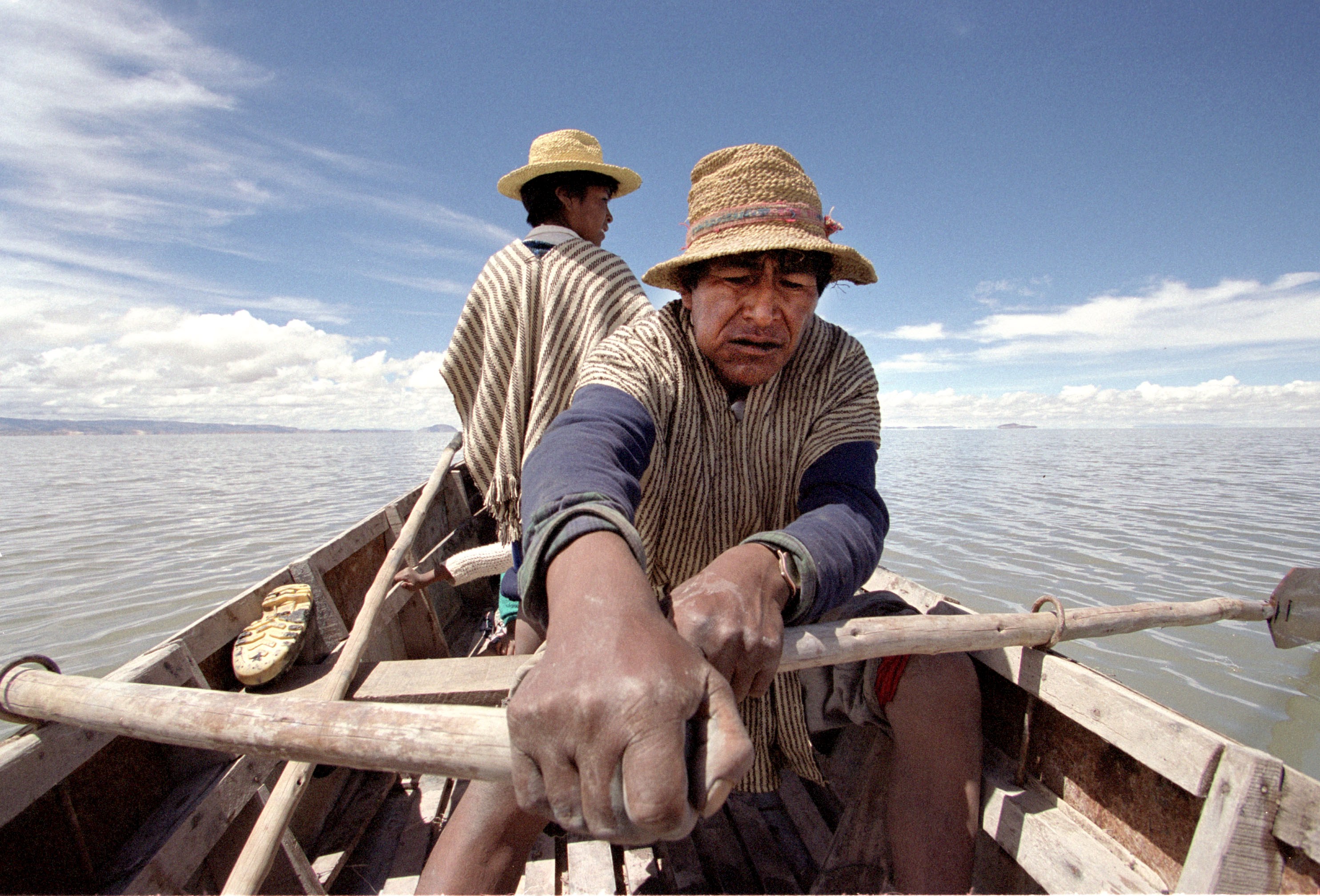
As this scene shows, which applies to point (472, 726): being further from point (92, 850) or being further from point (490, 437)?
point (490, 437)

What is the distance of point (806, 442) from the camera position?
1.62 metres

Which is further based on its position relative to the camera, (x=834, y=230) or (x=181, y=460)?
(x=181, y=460)

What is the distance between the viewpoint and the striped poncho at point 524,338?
209 centimetres

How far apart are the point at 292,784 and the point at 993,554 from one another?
398 inches

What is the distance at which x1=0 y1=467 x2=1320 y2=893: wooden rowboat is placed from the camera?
123 centimetres

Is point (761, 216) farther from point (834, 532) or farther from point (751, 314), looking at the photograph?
point (834, 532)

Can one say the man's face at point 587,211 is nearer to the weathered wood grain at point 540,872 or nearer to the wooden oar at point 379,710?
the wooden oar at point 379,710

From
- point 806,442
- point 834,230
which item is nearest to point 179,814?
point 806,442

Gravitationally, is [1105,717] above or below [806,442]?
below

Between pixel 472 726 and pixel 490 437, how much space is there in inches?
56.4

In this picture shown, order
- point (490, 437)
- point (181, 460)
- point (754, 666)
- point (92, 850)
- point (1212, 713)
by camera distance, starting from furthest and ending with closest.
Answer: point (181, 460) < point (1212, 713) < point (490, 437) < point (92, 850) < point (754, 666)

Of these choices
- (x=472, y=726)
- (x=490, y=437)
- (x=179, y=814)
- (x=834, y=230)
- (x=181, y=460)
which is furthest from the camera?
(x=181, y=460)

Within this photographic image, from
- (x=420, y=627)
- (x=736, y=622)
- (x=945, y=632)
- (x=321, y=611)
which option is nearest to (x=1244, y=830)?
(x=945, y=632)

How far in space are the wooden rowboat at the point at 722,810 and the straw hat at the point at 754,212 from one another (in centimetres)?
120
